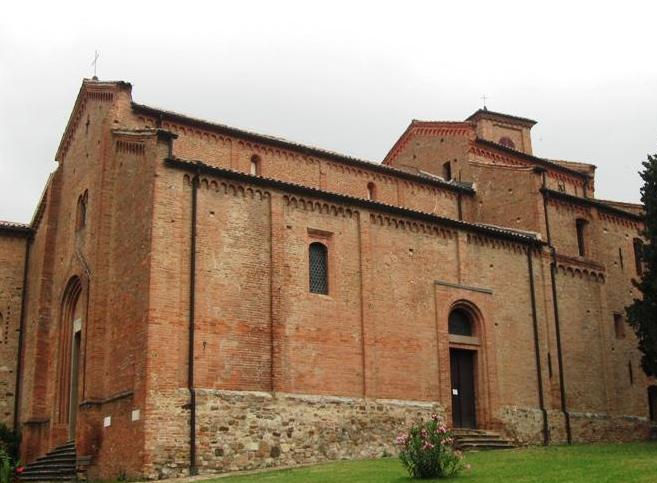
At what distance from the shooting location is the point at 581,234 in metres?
30.5

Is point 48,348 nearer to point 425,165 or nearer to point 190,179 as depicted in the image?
point 190,179

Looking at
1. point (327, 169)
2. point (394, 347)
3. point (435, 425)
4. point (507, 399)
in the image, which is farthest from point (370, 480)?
point (327, 169)

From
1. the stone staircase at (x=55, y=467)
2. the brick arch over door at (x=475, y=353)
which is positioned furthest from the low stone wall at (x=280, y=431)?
the stone staircase at (x=55, y=467)

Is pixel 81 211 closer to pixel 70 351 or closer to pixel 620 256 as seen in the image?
pixel 70 351

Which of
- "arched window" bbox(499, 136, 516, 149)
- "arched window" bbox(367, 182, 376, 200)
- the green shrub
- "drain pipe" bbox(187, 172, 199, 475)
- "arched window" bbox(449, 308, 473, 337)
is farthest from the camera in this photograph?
"arched window" bbox(499, 136, 516, 149)

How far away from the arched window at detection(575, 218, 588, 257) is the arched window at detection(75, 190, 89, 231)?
1675 centimetres

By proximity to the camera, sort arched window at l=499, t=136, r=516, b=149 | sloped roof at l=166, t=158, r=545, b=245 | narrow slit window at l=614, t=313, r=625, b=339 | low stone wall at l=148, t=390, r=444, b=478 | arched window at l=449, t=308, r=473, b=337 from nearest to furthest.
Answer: low stone wall at l=148, t=390, r=444, b=478
sloped roof at l=166, t=158, r=545, b=245
arched window at l=449, t=308, r=473, b=337
narrow slit window at l=614, t=313, r=625, b=339
arched window at l=499, t=136, r=516, b=149

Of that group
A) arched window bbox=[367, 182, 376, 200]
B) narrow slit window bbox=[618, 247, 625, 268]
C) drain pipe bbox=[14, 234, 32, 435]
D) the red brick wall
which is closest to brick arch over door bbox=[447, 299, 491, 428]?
arched window bbox=[367, 182, 376, 200]

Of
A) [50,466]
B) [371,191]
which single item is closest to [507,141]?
[371,191]

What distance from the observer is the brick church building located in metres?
20.6

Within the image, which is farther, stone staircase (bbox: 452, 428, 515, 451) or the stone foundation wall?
the stone foundation wall

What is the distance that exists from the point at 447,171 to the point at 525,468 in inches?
739

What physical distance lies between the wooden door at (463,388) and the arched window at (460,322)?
61cm

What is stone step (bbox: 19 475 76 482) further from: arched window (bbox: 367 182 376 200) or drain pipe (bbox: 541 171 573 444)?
drain pipe (bbox: 541 171 573 444)
